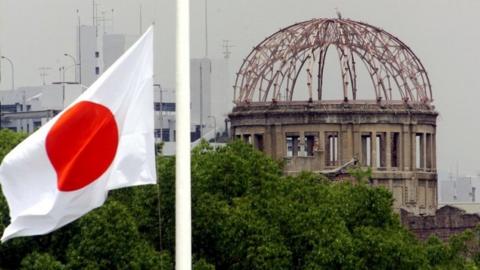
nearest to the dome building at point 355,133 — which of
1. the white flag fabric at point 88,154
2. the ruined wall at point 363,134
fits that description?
the ruined wall at point 363,134

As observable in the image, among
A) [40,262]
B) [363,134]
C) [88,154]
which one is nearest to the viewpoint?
[88,154]

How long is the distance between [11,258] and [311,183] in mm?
12189

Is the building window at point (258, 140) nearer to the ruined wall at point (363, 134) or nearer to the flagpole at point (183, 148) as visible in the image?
the ruined wall at point (363, 134)

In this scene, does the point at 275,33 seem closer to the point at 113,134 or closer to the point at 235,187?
the point at 235,187

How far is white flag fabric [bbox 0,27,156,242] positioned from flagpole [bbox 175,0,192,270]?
0.71 metres

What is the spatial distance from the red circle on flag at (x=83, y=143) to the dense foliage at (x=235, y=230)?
856 inches

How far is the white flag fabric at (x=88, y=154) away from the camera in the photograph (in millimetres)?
30234

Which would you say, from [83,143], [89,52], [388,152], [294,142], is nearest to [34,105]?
[89,52]

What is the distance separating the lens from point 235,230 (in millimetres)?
57688

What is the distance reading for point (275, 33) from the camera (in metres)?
104

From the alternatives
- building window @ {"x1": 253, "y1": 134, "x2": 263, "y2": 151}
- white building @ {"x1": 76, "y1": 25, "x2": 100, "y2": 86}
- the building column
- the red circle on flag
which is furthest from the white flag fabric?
white building @ {"x1": 76, "y1": 25, "x2": 100, "y2": 86}

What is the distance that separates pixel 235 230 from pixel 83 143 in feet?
89.6

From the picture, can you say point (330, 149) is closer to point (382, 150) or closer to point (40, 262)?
point (382, 150)

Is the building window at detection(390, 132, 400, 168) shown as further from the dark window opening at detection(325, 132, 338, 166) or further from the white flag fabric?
the white flag fabric
